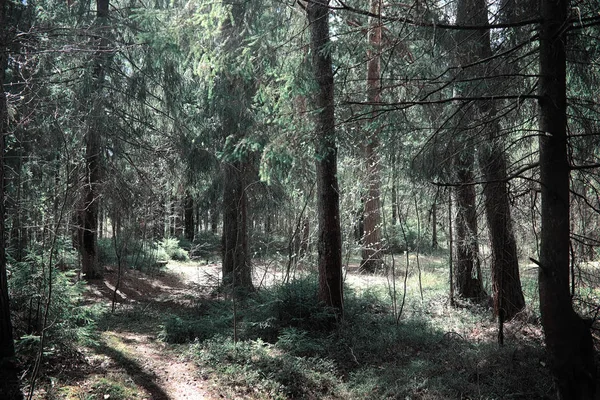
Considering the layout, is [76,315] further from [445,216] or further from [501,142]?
[445,216]

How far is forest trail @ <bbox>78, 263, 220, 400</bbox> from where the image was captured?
202 inches

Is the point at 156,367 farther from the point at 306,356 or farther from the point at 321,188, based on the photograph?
the point at 321,188

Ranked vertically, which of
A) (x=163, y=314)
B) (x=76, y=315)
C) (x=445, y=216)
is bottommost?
(x=163, y=314)

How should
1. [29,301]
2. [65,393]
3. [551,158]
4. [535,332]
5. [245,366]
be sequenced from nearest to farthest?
[551,158] < [65,393] < [29,301] < [245,366] < [535,332]

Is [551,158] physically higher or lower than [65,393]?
higher

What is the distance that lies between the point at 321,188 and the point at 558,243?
4.63 meters

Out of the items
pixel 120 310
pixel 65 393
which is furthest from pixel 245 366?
pixel 120 310

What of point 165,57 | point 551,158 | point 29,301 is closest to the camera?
point 551,158

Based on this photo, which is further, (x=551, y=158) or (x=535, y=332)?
(x=535, y=332)

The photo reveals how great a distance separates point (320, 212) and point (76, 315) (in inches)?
172

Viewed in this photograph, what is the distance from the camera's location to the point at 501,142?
222 inches

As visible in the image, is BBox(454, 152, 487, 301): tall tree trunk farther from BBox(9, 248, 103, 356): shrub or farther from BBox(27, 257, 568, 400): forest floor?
BBox(9, 248, 103, 356): shrub

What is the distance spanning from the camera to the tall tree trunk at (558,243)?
3545 millimetres

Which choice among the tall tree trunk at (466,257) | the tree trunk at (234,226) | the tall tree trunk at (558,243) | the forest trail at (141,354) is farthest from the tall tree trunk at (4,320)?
the tall tree trunk at (466,257)
